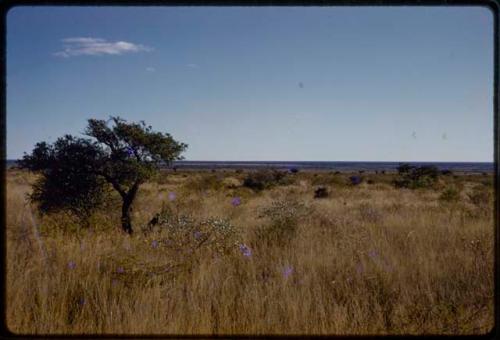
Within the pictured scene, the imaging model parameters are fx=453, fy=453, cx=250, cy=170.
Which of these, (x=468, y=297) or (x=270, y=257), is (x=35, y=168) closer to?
(x=270, y=257)

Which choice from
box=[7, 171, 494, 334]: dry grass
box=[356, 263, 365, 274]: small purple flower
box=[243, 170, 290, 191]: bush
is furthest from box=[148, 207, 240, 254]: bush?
box=[243, 170, 290, 191]: bush

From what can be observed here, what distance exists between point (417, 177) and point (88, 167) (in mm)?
22230

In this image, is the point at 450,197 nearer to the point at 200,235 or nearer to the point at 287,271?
the point at 200,235

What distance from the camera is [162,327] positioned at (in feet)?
11.0

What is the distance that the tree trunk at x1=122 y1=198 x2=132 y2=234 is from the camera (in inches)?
292

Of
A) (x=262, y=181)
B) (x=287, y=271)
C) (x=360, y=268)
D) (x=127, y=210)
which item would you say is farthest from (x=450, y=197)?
(x=262, y=181)

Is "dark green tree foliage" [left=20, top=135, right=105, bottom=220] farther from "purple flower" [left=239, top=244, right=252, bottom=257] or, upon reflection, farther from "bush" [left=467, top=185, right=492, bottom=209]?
"bush" [left=467, top=185, right=492, bottom=209]

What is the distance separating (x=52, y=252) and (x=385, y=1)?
4134 millimetres

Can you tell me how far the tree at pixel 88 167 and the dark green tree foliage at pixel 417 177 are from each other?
2059cm

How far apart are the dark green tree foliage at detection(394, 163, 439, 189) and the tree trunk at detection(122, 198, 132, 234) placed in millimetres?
20665

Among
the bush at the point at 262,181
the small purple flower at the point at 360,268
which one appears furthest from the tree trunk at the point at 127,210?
the bush at the point at 262,181

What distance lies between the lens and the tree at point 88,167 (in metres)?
7.86

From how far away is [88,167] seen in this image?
797 centimetres

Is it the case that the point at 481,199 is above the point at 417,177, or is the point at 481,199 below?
below
